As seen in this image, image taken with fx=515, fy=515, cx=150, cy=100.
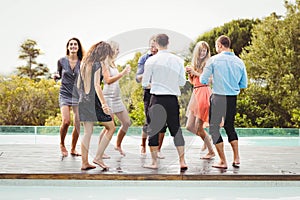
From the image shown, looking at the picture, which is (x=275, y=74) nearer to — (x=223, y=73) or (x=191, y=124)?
(x=191, y=124)

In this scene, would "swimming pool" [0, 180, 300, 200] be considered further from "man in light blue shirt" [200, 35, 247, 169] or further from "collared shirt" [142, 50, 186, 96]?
"collared shirt" [142, 50, 186, 96]

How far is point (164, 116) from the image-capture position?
4609 mm

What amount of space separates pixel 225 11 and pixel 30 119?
25.8ft

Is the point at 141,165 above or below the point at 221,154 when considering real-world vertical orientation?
Result: below

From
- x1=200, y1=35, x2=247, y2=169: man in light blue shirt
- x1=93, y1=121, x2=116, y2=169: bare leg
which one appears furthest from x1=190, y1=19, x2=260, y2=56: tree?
x1=93, y1=121, x2=116, y2=169: bare leg

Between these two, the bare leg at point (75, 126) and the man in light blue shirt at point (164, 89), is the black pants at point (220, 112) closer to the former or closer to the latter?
the man in light blue shirt at point (164, 89)

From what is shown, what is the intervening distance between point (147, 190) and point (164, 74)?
1047 millimetres

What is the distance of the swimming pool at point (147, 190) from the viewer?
4.01 m

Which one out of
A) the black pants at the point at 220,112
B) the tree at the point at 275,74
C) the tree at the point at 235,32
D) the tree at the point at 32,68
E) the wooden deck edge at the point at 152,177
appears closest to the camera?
the wooden deck edge at the point at 152,177

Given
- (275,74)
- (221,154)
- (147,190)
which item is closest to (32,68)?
(275,74)

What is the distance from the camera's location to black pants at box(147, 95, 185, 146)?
4.59 metres

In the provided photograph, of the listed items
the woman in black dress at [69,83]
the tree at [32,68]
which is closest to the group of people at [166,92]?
the woman in black dress at [69,83]

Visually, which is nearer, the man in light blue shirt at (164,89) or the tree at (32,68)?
the man in light blue shirt at (164,89)

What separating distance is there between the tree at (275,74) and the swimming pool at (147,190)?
11.4 meters
